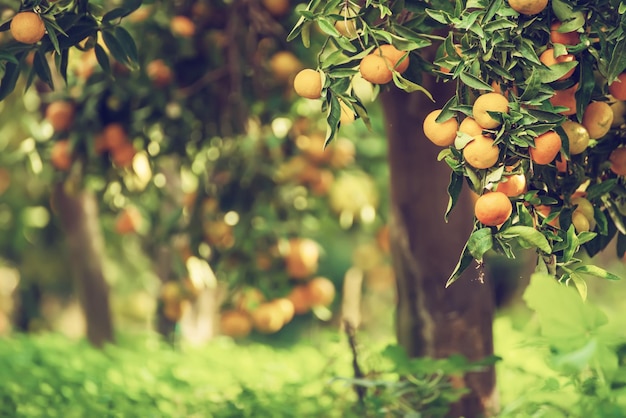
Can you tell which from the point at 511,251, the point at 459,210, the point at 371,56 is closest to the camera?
the point at 511,251

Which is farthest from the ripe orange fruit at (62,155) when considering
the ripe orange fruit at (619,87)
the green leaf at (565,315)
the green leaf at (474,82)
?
the green leaf at (565,315)

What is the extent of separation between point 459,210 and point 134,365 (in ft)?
4.60

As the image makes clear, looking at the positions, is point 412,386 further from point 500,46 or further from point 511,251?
point 500,46

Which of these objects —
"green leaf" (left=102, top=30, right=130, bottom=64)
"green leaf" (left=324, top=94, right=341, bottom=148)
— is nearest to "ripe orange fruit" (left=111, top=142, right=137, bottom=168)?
"green leaf" (left=102, top=30, right=130, bottom=64)

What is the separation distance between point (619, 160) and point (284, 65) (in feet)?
5.13

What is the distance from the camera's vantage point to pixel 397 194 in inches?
104

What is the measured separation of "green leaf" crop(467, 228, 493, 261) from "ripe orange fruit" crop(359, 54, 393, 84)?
1.21 ft

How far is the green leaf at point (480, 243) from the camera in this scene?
1.60 m

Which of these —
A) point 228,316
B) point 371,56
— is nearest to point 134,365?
point 228,316

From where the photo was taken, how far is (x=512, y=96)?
166 cm

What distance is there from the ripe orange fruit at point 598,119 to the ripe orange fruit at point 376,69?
0.43 meters

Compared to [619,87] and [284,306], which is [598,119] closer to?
[619,87]

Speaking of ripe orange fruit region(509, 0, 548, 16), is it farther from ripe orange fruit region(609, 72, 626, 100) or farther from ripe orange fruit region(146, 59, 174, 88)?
ripe orange fruit region(146, 59, 174, 88)

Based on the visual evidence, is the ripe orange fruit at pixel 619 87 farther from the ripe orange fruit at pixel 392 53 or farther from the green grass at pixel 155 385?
the green grass at pixel 155 385
